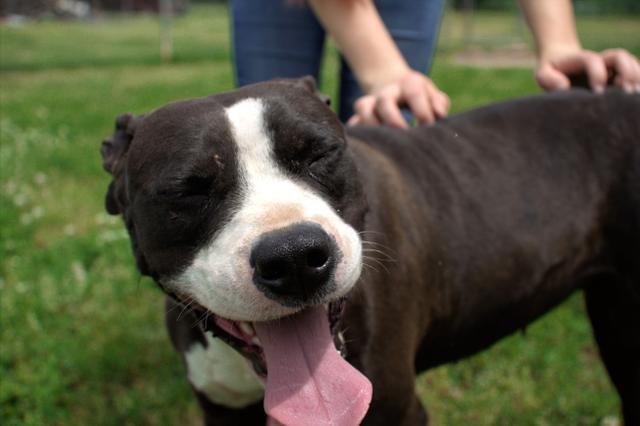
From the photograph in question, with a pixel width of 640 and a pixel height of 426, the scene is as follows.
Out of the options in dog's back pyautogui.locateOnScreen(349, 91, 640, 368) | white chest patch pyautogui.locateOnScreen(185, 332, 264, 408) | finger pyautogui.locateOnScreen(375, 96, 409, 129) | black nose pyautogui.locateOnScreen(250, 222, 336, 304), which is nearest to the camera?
black nose pyautogui.locateOnScreen(250, 222, 336, 304)

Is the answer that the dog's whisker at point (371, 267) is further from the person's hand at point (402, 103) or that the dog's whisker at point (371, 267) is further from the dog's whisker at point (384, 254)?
the person's hand at point (402, 103)

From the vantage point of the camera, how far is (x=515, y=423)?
3.38m

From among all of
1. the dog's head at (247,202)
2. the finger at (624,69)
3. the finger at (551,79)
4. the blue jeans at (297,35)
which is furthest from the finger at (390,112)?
the finger at (624,69)

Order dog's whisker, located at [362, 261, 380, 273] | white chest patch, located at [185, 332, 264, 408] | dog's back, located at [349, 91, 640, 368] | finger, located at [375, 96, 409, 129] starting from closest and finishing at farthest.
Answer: dog's whisker, located at [362, 261, 380, 273]
white chest patch, located at [185, 332, 264, 408]
dog's back, located at [349, 91, 640, 368]
finger, located at [375, 96, 409, 129]

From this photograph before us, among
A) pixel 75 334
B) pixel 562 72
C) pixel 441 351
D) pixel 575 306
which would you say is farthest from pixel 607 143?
pixel 75 334

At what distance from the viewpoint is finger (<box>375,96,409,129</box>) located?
9.68 feet

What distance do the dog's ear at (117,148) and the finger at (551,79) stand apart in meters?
1.80

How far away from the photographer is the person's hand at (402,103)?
9.76 ft

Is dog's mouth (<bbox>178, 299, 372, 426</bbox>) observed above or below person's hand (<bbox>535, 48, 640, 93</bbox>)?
below

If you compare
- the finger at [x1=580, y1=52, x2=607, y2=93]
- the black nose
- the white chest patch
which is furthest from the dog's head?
the finger at [x1=580, y1=52, x2=607, y2=93]

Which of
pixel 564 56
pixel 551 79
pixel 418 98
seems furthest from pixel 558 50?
pixel 418 98

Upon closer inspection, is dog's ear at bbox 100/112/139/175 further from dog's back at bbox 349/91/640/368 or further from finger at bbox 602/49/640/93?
finger at bbox 602/49/640/93

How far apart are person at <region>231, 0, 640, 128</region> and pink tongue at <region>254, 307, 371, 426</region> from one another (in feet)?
3.52

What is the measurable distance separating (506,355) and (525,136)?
1.36 meters
